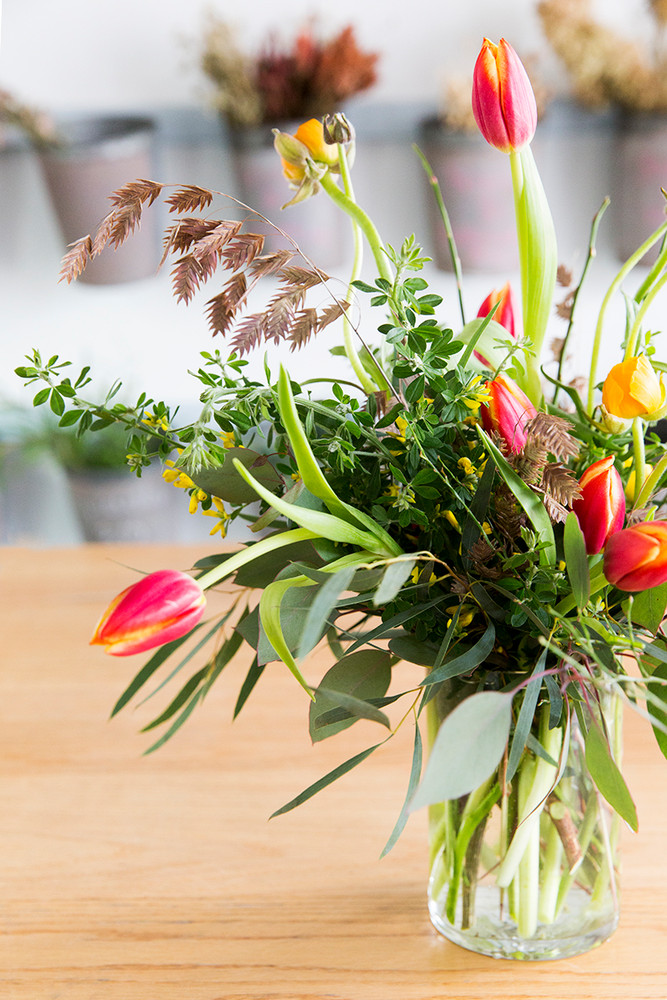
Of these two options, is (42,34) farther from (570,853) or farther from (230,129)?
(570,853)

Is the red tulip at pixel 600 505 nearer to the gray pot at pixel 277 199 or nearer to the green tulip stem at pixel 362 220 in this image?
the green tulip stem at pixel 362 220

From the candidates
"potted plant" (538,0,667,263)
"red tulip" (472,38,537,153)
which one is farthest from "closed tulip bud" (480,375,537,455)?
"potted plant" (538,0,667,263)

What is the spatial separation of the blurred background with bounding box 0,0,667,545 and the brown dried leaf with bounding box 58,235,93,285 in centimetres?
150

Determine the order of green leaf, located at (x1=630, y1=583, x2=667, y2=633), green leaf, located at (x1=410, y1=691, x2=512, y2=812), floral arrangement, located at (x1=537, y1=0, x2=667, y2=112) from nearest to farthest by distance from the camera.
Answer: green leaf, located at (x1=410, y1=691, x2=512, y2=812) < green leaf, located at (x1=630, y1=583, x2=667, y2=633) < floral arrangement, located at (x1=537, y1=0, x2=667, y2=112)

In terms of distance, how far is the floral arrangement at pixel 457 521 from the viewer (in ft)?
1.11

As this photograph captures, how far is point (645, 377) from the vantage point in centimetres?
36

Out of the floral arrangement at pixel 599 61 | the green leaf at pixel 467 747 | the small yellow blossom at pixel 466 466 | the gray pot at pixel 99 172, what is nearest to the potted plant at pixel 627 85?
the floral arrangement at pixel 599 61

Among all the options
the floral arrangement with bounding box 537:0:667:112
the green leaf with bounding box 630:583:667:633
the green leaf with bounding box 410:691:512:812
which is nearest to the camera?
the green leaf with bounding box 410:691:512:812

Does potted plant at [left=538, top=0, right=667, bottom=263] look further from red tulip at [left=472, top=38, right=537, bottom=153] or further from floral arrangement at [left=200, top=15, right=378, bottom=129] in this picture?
red tulip at [left=472, top=38, right=537, bottom=153]

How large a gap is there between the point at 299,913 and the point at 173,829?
0.12 m

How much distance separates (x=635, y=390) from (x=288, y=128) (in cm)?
171

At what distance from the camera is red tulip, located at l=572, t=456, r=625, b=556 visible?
0.36m

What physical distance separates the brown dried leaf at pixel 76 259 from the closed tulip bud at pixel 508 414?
17 centimetres

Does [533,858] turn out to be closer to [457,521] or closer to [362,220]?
[457,521]
